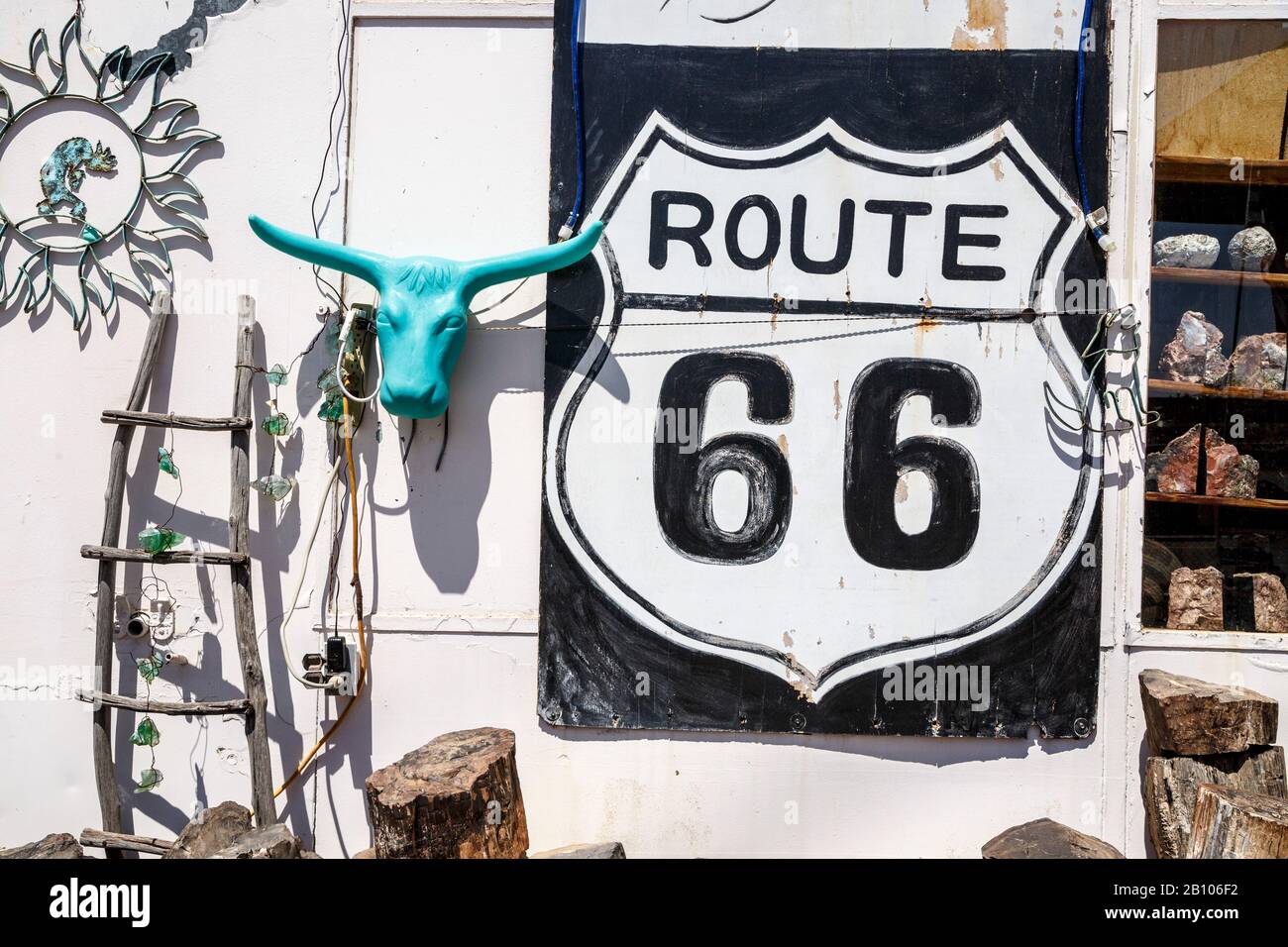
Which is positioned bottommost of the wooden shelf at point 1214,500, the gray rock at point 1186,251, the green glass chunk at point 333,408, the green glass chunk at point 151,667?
the green glass chunk at point 151,667

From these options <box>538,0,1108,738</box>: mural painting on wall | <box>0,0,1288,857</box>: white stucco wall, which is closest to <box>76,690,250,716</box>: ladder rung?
<box>0,0,1288,857</box>: white stucco wall

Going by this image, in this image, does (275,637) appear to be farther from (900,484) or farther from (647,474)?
(900,484)

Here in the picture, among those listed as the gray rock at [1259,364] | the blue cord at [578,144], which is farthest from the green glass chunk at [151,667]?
the gray rock at [1259,364]

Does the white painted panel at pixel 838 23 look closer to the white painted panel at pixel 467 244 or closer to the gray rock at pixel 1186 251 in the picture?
the white painted panel at pixel 467 244

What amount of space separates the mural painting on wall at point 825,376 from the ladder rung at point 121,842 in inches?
56.5

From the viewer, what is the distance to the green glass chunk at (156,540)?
2.87 metres

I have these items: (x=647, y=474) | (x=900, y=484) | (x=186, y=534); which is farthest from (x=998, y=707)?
(x=186, y=534)

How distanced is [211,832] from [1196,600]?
350cm

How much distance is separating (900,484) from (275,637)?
2.35 m

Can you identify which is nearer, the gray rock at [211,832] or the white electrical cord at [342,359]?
the gray rock at [211,832]

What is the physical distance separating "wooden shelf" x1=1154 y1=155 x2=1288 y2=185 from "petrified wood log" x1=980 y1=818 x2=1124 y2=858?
234 cm

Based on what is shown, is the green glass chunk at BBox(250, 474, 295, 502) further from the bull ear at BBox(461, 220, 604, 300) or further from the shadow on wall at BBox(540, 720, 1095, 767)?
the shadow on wall at BBox(540, 720, 1095, 767)

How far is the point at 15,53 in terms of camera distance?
10.3 feet

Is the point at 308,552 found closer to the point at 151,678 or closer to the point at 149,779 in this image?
the point at 151,678
